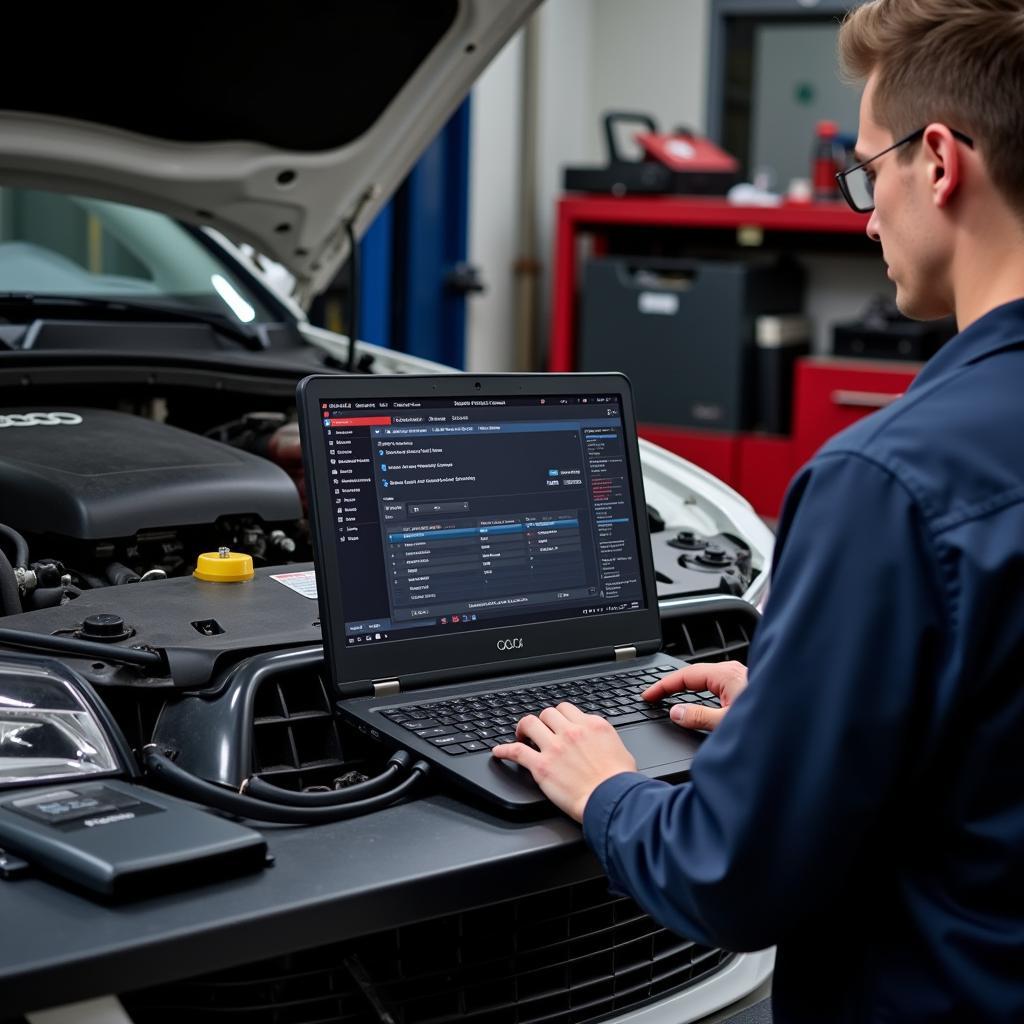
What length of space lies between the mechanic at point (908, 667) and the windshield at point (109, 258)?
65.0 inches

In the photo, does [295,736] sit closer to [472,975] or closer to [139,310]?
[472,975]

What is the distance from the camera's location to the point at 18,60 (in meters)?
1.96

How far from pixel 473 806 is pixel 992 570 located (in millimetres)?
500

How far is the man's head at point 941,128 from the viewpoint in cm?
92

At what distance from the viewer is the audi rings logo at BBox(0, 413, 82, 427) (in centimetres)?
192

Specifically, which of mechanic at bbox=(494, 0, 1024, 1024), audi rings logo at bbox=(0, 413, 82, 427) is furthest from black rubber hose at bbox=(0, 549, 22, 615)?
mechanic at bbox=(494, 0, 1024, 1024)

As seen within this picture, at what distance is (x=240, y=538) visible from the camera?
1787 millimetres

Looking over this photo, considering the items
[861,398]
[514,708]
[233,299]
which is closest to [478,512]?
[514,708]

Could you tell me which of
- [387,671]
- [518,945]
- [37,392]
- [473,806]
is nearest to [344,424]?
[387,671]

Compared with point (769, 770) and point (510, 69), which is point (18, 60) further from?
point (510, 69)

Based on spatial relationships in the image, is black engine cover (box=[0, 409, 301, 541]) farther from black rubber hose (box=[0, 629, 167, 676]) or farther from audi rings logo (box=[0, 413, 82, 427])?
black rubber hose (box=[0, 629, 167, 676])

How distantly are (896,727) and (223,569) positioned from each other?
0.87 m

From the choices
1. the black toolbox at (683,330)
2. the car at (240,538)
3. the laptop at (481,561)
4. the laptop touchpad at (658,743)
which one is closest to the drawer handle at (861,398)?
the black toolbox at (683,330)

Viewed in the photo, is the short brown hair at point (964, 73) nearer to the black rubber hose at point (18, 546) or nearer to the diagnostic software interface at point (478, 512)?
the diagnostic software interface at point (478, 512)
